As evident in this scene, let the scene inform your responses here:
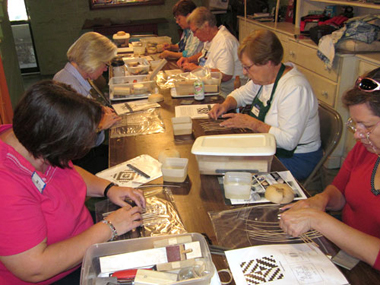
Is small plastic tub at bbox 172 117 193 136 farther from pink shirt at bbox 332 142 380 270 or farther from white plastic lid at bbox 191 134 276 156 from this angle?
pink shirt at bbox 332 142 380 270

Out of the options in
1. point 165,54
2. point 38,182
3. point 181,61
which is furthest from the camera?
point 165,54

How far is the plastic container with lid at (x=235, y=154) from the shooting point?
1.31 meters

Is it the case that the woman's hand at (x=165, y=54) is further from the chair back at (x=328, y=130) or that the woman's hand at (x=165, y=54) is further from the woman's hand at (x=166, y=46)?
the chair back at (x=328, y=130)

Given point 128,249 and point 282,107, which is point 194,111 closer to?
point 282,107

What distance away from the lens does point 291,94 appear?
1.79 metres

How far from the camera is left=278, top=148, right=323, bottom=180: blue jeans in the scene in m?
1.90

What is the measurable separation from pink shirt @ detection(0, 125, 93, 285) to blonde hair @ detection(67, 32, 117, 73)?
1.22m

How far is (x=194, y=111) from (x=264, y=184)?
0.96 meters

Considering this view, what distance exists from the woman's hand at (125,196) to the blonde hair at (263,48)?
1.02m

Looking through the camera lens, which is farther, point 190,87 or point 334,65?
point 334,65

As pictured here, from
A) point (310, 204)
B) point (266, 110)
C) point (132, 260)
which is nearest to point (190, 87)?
Result: point (266, 110)

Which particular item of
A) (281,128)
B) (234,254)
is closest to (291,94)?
(281,128)

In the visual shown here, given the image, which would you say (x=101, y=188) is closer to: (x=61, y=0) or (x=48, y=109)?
(x=48, y=109)

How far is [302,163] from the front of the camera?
1.91 m
